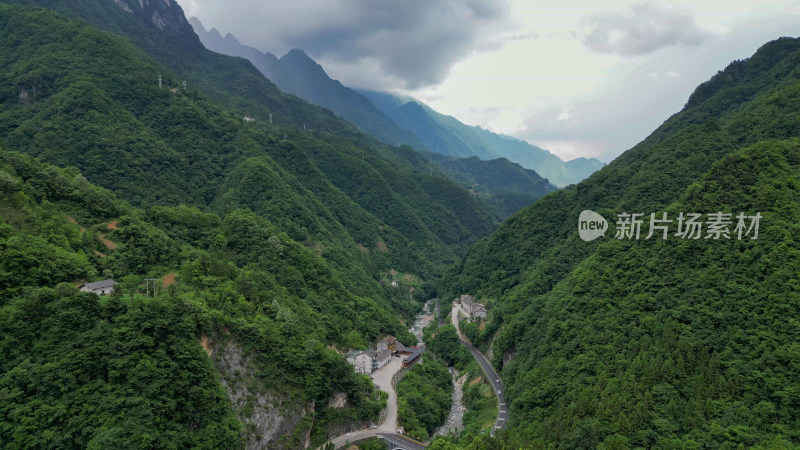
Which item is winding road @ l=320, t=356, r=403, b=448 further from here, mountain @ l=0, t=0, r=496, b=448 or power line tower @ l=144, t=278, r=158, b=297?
power line tower @ l=144, t=278, r=158, b=297

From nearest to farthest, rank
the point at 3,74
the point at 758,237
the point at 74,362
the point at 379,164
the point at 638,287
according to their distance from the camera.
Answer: the point at 74,362
the point at 758,237
the point at 638,287
the point at 3,74
the point at 379,164

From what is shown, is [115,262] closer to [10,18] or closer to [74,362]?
[74,362]

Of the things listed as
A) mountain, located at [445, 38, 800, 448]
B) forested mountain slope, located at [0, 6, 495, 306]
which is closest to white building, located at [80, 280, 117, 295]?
mountain, located at [445, 38, 800, 448]

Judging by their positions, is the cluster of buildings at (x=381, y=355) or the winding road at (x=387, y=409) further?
the cluster of buildings at (x=381, y=355)

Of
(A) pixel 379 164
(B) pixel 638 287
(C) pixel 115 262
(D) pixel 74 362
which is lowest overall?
(D) pixel 74 362

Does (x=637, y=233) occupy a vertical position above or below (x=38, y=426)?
above

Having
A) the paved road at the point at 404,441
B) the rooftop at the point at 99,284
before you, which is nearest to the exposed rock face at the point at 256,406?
the paved road at the point at 404,441

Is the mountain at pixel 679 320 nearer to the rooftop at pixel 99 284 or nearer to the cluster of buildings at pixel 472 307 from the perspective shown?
the cluster of buildings at pixel 472 307

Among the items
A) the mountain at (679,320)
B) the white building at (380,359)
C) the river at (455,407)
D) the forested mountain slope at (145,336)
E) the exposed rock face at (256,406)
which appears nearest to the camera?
the forested mountain slope at (145,336)

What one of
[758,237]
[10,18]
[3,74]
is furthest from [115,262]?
[10,18]
